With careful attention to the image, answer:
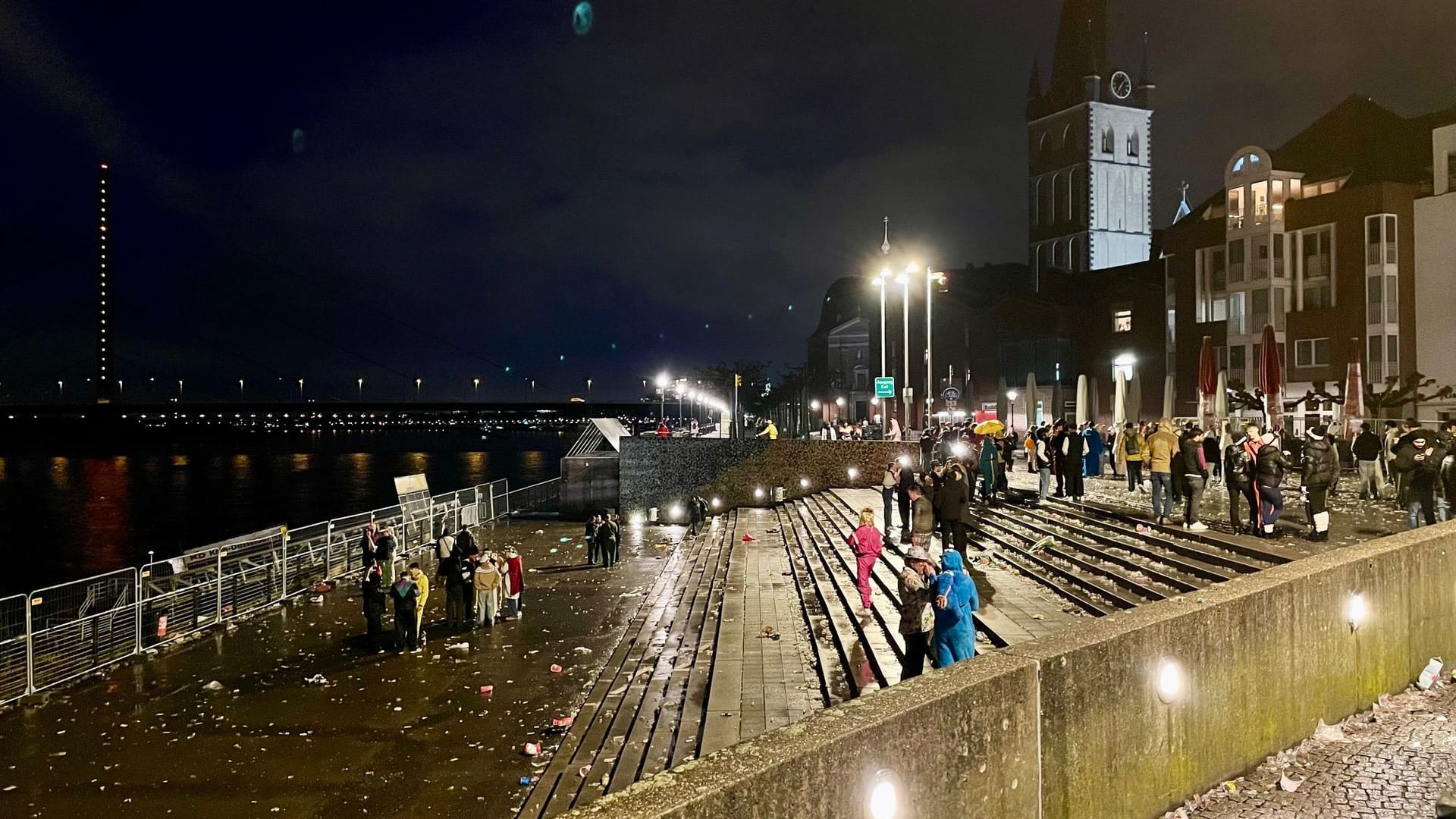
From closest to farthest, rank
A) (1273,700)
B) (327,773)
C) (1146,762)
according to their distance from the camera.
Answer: (1146,762) < (1273,700) < (327,773)

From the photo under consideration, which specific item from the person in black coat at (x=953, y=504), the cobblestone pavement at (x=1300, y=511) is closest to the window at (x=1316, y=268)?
the cobblestone pavement at (x=1300, y=511)

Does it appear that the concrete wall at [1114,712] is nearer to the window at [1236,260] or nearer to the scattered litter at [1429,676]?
the scattered litter at [1429,676]

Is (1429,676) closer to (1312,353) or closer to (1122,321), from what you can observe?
(1312,353)

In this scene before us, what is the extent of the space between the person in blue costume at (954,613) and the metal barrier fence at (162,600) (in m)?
12.7

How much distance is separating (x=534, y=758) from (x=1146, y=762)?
23.9 ft

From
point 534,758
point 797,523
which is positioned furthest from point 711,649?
point 797,523

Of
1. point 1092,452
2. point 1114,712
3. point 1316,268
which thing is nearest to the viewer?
point 1114,712

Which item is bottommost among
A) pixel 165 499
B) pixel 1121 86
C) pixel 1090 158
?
pixel 165 499

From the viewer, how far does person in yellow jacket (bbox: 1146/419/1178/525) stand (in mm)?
16250

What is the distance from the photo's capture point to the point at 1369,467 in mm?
18922

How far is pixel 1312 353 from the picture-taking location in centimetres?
4559

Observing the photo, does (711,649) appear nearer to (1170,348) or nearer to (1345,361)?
(1345,361)

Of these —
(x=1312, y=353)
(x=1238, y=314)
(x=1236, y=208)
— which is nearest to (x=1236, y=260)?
(x=1236, y=208)

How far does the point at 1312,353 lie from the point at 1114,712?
4732cm
